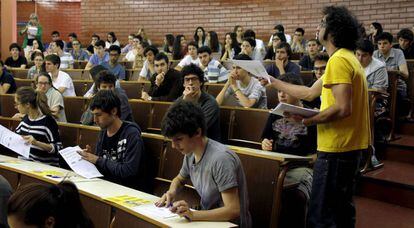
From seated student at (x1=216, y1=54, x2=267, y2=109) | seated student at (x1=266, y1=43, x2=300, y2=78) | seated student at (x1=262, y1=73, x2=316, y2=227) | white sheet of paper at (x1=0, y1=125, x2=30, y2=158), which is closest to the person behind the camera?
seated student at (x1=262, y1=73, x2=316, y2=227)

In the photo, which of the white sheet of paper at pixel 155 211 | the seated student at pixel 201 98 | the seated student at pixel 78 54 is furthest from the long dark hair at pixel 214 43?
the white sheet of paper at pixel 155 211

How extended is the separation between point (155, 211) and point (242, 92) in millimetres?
2688

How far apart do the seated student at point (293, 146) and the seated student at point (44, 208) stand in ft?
5.11

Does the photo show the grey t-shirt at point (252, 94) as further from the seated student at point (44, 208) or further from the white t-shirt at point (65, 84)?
the seated student at point (44, 208)

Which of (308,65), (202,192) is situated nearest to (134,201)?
(202,192)

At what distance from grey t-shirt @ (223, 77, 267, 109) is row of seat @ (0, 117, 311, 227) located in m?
1.52

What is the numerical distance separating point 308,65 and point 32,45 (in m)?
6.73

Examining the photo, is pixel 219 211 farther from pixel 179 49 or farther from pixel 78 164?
pixel 179 49

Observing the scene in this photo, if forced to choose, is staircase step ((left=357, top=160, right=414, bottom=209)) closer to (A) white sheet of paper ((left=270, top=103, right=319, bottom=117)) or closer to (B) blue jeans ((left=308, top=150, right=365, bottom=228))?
(B) blue jeans ((left=308, top=150, right=365, bottom=228))

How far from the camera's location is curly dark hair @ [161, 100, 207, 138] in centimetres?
222

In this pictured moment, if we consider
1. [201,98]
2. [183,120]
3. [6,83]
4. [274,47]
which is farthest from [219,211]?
[274,47]

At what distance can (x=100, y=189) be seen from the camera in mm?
2674

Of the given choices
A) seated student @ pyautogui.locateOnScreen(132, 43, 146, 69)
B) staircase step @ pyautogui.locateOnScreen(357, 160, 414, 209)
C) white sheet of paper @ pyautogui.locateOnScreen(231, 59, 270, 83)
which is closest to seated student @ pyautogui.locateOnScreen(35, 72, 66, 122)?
white sheet of paper @ pyautogui.locateOnScreen(231, 59, 270, 83)

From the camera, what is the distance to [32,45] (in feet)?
35.0
